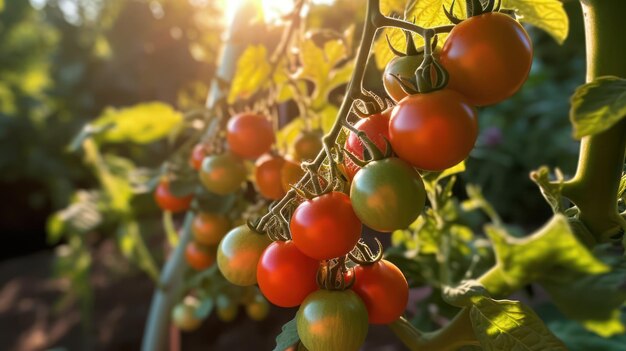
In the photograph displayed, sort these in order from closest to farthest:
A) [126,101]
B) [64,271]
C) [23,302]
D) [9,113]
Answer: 1. [64,271]
2. [23,302]
3. [126,101]
4. [9,113]

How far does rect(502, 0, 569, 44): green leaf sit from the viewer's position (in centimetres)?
27

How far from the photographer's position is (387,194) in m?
0.21

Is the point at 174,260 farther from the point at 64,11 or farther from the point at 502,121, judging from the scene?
the point at 64,11

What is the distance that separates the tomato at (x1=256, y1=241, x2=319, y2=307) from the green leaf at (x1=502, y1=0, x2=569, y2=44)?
0.53 ft

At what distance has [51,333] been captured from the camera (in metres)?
1.50

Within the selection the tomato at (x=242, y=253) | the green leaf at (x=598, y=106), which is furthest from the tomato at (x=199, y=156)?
the green leaf at (x=598, y=106)

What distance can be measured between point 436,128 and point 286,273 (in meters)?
0.10

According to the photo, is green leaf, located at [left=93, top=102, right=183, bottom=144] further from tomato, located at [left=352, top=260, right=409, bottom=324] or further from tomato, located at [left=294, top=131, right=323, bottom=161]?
tomato, located at [left=352, top=260, right=409, bottom=324]

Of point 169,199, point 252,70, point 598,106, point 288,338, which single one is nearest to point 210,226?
point 169,199

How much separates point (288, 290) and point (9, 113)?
3.21m

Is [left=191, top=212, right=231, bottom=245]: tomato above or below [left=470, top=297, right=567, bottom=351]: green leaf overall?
below

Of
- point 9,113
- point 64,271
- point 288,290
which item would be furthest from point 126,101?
point 288,290

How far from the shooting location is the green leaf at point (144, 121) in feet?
2.05

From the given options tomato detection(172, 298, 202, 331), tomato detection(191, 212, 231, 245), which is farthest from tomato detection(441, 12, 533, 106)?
tomato detection(172, 298, 202, 331)
